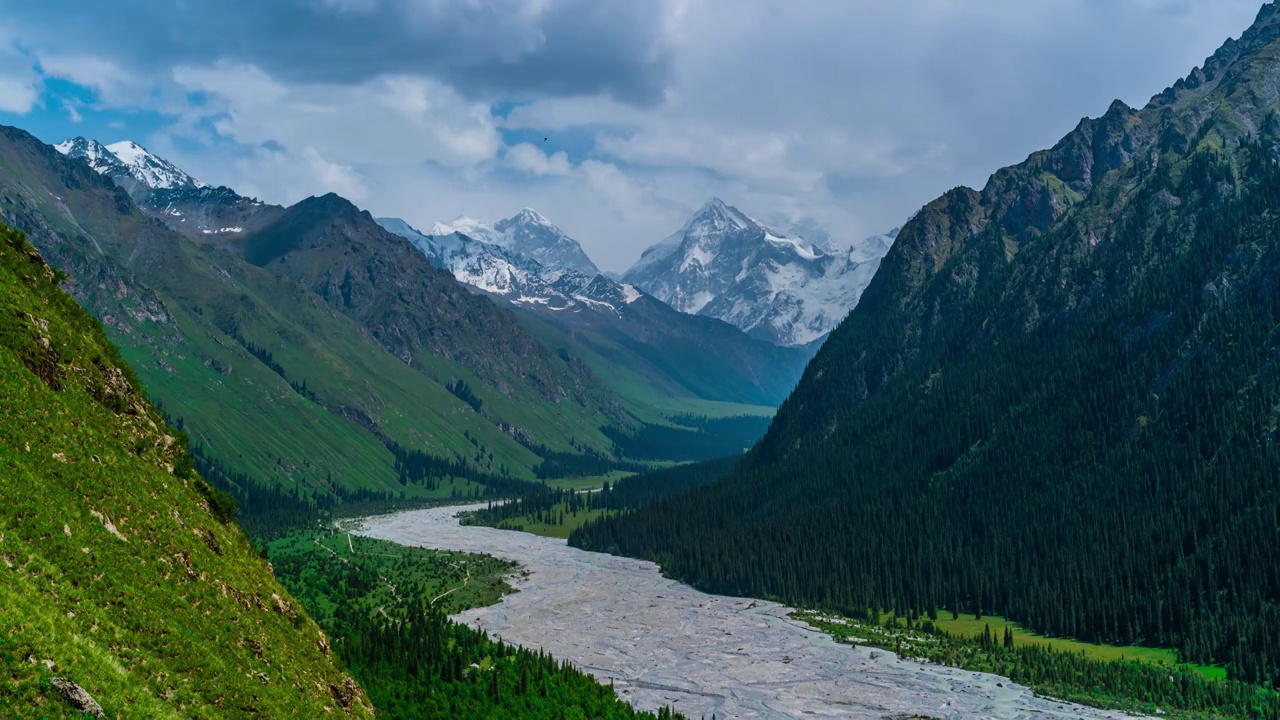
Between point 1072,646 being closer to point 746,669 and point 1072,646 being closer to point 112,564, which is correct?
point 746,669

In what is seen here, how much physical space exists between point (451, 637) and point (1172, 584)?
120412 mm

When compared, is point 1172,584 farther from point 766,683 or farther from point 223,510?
point 223,510

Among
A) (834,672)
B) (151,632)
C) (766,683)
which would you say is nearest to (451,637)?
(766,683)

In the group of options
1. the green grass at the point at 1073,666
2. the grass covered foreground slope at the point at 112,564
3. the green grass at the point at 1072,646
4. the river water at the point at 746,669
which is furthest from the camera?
the green grass at the point at 1072,646

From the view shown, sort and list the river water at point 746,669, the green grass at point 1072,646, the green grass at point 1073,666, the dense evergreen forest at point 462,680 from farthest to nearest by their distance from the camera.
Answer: the green grass at point 1072,646 → the river water at point 746,669 → the green grass at point 1073,666 → the dense evergreen forest at point 462,680

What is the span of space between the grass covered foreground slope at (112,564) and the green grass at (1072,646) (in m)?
128

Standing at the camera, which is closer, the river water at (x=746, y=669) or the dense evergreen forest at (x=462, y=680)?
the dense evergreen forest at (x=462, y=680)

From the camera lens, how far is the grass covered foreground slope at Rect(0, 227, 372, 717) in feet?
136

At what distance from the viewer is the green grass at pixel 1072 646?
15100cm

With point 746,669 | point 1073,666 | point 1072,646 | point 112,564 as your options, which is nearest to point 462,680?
point 746,669

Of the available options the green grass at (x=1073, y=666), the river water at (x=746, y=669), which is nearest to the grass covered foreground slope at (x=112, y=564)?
the river water at (x=746, y=669)

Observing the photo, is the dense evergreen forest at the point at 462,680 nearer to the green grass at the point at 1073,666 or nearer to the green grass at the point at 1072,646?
the green grass at the point at 1073,666

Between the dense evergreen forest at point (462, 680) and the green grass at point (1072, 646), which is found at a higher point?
the dense evergreen forest at point (462, 680)

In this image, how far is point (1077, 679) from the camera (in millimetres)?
144250
